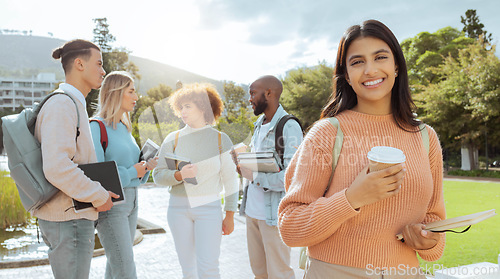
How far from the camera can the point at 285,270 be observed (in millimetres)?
3656

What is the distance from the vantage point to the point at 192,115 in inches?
150

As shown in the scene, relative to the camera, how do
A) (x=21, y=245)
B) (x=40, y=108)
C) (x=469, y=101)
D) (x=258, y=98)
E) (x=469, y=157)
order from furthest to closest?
1. (x=469, y=157)
2. (x=469, y=101)
3. (x=21, y=245)
4. (x=258, y=98)
5. (x=40, y=108)

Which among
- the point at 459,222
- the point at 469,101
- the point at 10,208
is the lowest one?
the point at 10,208

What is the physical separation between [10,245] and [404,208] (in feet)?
23.0

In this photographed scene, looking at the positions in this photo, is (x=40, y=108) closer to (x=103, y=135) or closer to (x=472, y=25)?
(x=103, y=135)

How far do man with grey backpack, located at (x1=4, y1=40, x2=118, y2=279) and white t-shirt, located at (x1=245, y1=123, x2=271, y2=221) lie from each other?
139 centimetres

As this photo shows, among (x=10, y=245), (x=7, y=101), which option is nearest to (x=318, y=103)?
(x=10, y=245)

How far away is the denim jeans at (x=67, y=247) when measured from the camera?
2.60 m

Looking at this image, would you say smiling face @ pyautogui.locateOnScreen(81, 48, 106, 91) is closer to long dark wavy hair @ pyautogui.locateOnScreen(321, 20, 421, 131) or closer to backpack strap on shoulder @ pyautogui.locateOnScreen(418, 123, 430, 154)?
long dark wavy hair @ pyautogui.locateOnScreen(321, 20, 421, 131)

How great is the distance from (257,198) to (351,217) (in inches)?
89.2

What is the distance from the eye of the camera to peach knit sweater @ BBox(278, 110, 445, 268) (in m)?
1.59

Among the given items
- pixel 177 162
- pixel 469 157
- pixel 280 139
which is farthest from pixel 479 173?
pixel 177 162

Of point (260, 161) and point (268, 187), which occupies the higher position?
point (260, 161)

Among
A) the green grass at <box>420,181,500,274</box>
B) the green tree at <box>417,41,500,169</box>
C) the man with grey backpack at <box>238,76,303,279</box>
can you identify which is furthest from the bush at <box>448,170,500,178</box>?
the man with grey backpack at <box>238,76,303,279</box>
